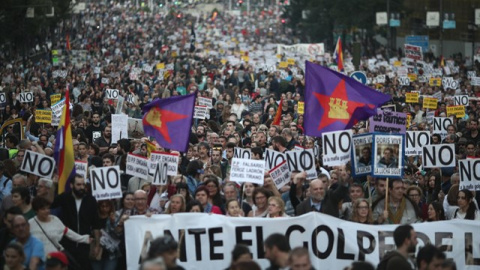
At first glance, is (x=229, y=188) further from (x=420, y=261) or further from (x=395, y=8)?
(x=395, y=8)

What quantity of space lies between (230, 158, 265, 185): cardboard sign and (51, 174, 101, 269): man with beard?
1.98m

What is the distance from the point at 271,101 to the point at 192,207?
659 inches

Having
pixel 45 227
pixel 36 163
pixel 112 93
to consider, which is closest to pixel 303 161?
pixel 36 163

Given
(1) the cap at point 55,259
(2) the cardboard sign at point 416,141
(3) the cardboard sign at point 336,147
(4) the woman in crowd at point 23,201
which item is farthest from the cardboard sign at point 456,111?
(1) the cap at point 55,259

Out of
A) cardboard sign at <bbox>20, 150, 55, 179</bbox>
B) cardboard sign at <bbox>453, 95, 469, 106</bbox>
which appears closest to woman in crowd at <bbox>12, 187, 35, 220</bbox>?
cardboard sign at <bbox>20, 150, 55, 179</bbox>

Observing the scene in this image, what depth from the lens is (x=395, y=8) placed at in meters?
76.0

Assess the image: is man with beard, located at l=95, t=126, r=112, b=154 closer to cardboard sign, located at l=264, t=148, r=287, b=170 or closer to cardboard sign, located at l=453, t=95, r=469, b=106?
cardboard sign, located at l=264, t=148, r=287, b=170

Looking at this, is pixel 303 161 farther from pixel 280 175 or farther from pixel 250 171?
pixel 250 171

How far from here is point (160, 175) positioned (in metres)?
14.4

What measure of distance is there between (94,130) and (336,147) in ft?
31.5

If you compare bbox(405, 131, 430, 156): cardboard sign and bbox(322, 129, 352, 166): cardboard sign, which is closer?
bbox(322, 129, 352, 166): cardboard sign

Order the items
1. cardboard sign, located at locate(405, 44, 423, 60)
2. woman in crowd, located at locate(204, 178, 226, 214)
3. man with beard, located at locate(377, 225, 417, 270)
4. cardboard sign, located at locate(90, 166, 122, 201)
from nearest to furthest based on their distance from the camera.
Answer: man with beard, located at locate(377, 225, 417, 270)
cardboard sign, located at locate(90, 166, 122, 201)
woman in crowd, located at locate(204, 178, 226, 214)
cardboard sign, located at locate(405, 44, 423, 60)

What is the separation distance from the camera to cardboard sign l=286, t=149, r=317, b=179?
50.9 ft

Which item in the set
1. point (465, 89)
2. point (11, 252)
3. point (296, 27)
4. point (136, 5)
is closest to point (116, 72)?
point (465, 89)
